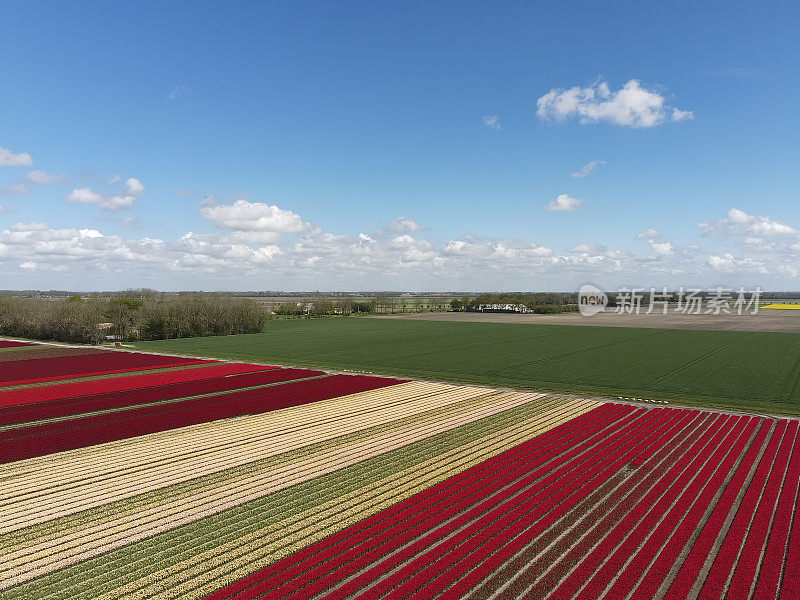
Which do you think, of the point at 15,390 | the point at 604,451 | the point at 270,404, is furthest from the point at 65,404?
the point at 604,451

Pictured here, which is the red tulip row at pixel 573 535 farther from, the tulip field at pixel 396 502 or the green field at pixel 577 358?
the green field at pixel 577 358

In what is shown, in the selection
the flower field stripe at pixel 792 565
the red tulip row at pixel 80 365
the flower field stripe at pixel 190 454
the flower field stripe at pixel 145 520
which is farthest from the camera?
the red tulip row at pixel 80 365

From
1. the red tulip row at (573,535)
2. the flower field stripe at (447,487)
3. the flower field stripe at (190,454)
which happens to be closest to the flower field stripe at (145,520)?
the flower field stripe at (190,454)

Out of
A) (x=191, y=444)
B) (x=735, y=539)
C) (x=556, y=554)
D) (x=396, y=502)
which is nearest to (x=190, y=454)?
(x=191, y=444)

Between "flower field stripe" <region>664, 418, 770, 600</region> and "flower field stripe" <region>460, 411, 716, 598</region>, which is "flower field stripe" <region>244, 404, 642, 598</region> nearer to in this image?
"flower field stripe" <region>460, 411, 716, 598</region>

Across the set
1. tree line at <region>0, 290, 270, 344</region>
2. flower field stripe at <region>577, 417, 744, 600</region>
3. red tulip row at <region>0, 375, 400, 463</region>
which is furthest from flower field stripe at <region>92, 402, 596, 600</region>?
tree line at <region>0, 290, 270, 344</region>
